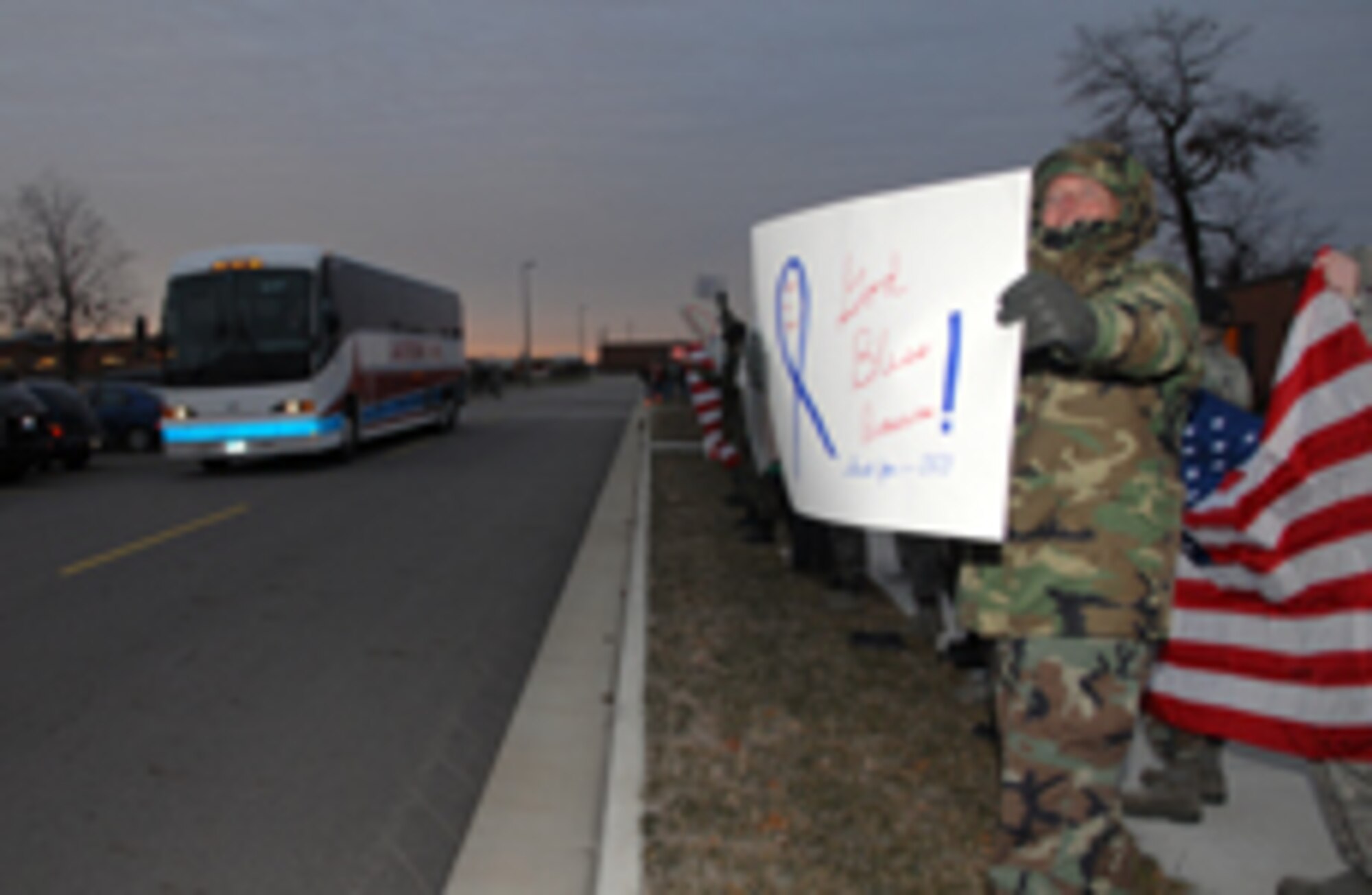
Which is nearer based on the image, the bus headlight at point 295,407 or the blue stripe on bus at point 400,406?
the bus headlight at point 295,407

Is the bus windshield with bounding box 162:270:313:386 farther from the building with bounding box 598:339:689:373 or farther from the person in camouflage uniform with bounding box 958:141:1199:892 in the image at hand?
the building with bounding box 598:339:689:373

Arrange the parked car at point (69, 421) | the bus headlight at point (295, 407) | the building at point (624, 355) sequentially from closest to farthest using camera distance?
the bus headlight at point (295, 407) < the parked car at point (69, 421) < the building at point (624, 355)

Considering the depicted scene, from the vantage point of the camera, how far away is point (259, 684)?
577 cm

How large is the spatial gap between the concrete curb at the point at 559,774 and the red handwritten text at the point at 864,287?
5.94 ft

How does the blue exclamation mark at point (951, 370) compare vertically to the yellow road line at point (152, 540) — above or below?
above

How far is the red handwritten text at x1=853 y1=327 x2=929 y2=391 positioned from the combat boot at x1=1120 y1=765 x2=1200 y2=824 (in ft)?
6.16

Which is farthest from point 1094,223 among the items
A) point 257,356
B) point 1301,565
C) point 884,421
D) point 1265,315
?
point 1265,315

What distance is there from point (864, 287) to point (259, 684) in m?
4.19

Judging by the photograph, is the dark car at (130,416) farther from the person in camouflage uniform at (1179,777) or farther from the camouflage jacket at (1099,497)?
the camouflage jacket at (1099,497)

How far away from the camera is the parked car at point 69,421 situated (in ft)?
57.5

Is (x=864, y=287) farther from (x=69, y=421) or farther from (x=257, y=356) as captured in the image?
(x=69, y=421)

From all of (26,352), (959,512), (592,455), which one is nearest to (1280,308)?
(592,455)

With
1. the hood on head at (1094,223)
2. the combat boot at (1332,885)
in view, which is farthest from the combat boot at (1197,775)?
the hood on head at (1094,223)

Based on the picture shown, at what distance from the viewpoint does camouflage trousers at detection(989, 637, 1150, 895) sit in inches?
112
